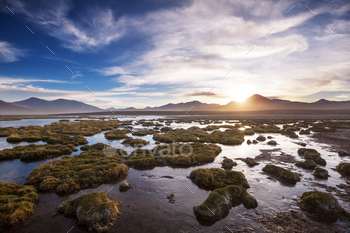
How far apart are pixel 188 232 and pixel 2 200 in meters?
13.7

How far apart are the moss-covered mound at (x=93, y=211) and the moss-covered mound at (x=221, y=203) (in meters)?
6.20

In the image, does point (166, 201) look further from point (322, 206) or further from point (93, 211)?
point (322, 206)

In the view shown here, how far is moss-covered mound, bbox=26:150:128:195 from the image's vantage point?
49.4 feet

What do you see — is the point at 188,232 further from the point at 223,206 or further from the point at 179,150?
the point at 179,150

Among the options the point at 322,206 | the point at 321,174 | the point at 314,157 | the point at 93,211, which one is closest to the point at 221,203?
the point at 322,206

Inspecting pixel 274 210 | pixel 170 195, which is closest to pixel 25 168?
pixel 170 195

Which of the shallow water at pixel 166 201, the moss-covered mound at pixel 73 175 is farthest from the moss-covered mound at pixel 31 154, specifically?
the moss-covered mound at pixel 73 175

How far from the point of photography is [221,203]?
12531 mm

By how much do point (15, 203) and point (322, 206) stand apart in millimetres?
22585

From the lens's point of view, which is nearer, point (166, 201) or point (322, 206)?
point (322, 206)

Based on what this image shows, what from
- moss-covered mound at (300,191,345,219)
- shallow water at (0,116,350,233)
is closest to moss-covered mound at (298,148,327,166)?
shallow water at (0,116,350,233)

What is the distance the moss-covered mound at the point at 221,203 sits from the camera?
11.8 metres

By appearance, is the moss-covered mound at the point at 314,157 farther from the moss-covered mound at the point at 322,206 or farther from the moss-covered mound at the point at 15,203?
the moss-covered mound at the point at 15,203

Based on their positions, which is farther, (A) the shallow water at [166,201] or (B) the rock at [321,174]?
(B) the rock at [321,174]
